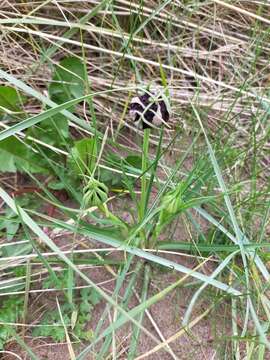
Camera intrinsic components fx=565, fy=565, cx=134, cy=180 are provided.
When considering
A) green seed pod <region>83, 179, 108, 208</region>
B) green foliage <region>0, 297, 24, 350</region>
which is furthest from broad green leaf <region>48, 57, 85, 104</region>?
green foliage <region>0, 297, 24, 350</region>

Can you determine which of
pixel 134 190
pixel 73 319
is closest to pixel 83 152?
pixel 134 190

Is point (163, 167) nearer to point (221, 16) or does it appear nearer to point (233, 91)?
point (233, 91)

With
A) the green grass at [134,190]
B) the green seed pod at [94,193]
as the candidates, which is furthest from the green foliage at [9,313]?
Answer: the green seed pod at [94,193]

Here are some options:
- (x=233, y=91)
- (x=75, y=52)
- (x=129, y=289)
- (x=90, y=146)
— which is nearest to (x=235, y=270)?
(x=129, y=289)

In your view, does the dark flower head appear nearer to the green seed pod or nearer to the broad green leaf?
the green seed pod

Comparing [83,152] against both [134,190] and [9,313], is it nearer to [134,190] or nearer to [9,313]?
[134,190]

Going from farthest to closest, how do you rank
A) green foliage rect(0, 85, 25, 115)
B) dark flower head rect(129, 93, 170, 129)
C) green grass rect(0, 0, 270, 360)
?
green foliage rect(0, 85, 25, 115) < green grass rect(0, 0, 270, 360) < dark flower head rect(129, 93, 170, 129)

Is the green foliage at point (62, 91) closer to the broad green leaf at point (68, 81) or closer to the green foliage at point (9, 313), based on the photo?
the broad green leaf at point (68, 81)

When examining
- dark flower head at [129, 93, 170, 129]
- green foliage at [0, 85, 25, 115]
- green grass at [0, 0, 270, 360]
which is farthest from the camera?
green foliage at [0, 85, 25, 115]
